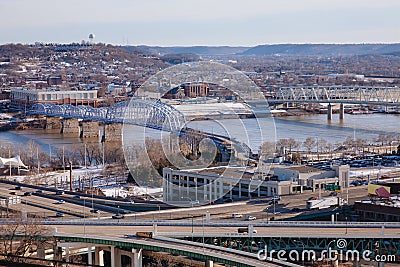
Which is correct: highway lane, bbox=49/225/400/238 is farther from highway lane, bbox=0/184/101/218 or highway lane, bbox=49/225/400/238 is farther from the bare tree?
highway lane, bbox=0/184/101/218

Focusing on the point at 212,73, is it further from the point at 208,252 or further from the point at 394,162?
the point at 208,252

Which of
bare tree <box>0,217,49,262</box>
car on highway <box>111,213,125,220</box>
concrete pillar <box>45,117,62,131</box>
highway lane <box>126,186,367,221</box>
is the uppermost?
bare tree <box>0,217,49,262</box>

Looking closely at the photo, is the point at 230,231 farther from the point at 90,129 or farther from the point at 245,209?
the point at 90,129

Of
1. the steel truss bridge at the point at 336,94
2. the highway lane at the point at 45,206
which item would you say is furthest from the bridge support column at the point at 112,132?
the highway lane at the point at 45,206

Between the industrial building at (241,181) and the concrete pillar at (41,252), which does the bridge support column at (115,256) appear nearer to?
the concrete pillar at (41,252)

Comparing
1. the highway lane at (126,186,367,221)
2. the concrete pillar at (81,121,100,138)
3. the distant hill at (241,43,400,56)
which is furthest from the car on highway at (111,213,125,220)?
the distant hill at (241,43,400,56)

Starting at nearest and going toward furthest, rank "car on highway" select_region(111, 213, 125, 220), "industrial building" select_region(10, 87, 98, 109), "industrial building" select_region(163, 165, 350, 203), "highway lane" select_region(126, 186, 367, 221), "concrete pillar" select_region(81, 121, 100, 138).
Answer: "car on highway" select_region(111, 213, 125, 220) < "highway lane" select_region(126, 186, 367, 221) < "industrial building" select_region(163, 165, 350, 203) < "concrete pillar" select_region(81, 121, 100, 138) < "industrial building" select_region(10, 87, 98, 109)
